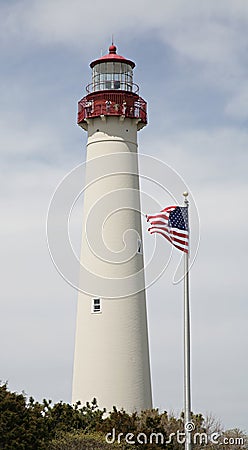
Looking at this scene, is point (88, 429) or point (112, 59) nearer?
point (88, 429)

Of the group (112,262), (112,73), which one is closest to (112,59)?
(112,73)

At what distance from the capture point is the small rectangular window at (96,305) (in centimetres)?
3497

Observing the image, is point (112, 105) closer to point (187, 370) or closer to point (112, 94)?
point (112, 94)

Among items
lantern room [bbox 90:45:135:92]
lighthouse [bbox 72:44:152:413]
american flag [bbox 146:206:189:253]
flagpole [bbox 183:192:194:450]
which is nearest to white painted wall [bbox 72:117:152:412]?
lighthouse [bbox 72:44:152:413]

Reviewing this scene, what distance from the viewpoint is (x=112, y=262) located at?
115 ft

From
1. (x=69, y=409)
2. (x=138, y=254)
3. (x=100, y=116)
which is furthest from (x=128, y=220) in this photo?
(x=69, y=409)

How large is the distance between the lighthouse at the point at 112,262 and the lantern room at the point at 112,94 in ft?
0.13

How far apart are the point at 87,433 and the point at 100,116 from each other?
40.0 ft

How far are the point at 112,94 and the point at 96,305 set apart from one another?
820 cm

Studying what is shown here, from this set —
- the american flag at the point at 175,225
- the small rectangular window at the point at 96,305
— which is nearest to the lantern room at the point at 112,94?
the small rectangular window at the point at 96,305

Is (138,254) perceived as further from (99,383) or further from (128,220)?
(99,383)

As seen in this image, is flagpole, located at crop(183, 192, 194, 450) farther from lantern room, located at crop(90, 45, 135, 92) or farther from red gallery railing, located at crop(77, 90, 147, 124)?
lantern room, located at crop(90, 45, 135, 92)

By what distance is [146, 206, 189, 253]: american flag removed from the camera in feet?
86.9

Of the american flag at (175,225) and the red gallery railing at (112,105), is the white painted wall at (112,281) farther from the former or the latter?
the american flag at (175,225)
